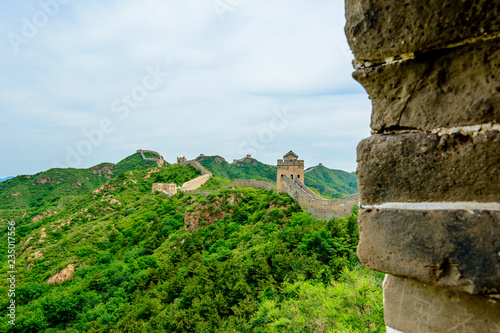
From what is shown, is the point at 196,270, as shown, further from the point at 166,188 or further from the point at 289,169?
the point at 166,188

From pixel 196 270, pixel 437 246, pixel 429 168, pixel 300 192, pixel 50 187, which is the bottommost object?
pixel 196 270

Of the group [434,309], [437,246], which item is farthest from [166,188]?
[437,246]

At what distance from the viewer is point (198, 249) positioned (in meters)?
24.2

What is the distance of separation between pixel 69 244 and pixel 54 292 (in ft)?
26.5

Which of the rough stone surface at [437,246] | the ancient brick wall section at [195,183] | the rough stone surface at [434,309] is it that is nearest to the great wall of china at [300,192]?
the ancient brick wall section at [195,183]

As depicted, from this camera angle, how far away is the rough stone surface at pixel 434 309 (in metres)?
1.23

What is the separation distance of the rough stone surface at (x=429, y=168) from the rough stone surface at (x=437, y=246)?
8 cm

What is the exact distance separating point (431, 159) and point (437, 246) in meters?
0.37

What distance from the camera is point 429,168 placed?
129cm

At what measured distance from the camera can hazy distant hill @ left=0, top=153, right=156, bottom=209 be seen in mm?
56062

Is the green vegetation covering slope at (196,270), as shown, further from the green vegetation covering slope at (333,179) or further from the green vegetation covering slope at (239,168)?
the green vegetation covering slope at (333,179)

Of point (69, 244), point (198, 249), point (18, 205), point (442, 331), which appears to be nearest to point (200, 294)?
point (198, 249)

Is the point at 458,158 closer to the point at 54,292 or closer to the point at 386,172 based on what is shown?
the point at 386,172

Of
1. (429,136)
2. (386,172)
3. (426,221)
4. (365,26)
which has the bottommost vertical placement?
(426,221)
